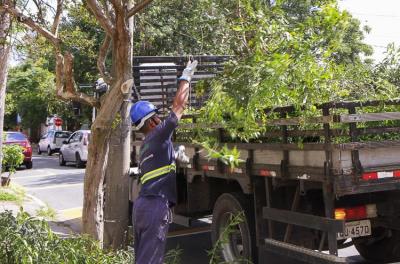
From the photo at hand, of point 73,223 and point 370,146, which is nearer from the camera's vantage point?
point 370,146

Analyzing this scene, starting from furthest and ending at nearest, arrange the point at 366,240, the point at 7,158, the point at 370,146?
the point at 7,158 < the point at 366,240 < the point at 370,146

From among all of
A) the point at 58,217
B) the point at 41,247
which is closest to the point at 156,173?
the point at 41,247

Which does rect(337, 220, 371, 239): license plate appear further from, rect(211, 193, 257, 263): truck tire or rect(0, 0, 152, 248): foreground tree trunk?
rect(0, 0, 152, 248): foreground tree trunk

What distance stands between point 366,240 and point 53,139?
30.6 meters

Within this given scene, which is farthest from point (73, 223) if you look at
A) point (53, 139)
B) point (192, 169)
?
point (53, 139)

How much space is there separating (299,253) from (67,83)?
305 centimetres

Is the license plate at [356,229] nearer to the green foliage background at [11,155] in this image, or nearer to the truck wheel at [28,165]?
the green foliage background at [11,155]

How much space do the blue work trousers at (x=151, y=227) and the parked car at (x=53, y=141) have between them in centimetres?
3076

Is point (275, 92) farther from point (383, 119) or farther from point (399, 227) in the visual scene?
point (399, 227)

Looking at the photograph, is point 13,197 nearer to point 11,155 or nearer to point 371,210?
point 11,155

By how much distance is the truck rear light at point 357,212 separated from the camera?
211 inches

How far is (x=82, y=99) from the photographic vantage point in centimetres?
598

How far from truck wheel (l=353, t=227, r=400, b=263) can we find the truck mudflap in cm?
105

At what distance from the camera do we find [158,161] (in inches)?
172
